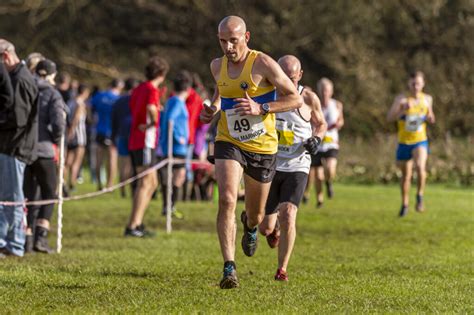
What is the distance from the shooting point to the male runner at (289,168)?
1042cm

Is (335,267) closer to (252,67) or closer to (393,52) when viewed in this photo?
(252,67)

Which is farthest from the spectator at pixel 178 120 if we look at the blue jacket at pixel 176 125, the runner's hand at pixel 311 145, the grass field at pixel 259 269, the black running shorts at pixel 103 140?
the runner's hand at pixel 311 145

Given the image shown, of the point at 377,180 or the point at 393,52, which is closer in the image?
the point at 377,180

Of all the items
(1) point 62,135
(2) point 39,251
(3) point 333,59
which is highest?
(3) point 333,59

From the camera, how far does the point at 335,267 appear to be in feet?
39.1

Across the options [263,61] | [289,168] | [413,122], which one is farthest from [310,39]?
[263,61]

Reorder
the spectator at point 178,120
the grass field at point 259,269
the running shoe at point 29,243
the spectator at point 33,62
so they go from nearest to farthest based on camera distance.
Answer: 1. the grass field at point 259,269
2. the running shoe at point 29,243
3. the spectator at point 33,62
4. the spectator at point 178,120

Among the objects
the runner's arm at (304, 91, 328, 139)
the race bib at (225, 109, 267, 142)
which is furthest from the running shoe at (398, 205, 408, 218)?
the race bib at (225, 109, 267, 142)

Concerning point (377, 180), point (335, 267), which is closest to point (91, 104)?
point (377, 180)

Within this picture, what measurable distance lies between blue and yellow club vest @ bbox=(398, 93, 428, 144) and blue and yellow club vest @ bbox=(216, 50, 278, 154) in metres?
9.40

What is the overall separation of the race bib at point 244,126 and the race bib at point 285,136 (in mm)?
1192

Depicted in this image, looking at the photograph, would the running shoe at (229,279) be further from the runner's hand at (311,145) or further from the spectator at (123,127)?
the spectator at (123,127)

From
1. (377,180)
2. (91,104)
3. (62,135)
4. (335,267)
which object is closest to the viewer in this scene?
(335,267)

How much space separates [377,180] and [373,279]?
20200mm
